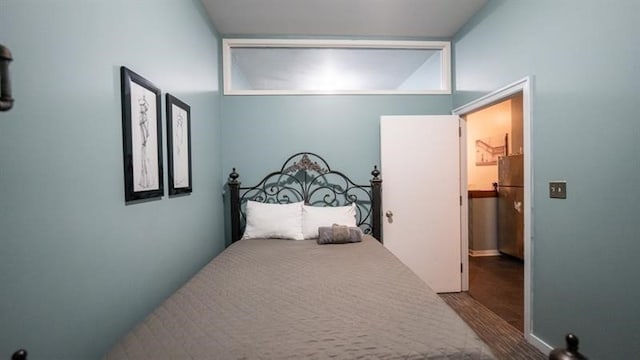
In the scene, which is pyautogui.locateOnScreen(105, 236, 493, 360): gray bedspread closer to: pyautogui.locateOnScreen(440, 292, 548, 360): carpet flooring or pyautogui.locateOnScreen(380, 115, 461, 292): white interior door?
pyautogui.locateOnScreen(440, 292, 548, 360): carpet flooring

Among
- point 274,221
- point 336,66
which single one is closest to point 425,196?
point 274,221

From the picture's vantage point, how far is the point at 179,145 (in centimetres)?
200

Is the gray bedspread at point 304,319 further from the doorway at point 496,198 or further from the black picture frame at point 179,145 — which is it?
the doorway at point 496,198

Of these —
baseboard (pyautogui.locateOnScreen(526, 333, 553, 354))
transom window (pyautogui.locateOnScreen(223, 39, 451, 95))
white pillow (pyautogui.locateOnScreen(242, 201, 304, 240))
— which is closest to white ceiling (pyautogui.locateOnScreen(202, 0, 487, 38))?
transom window (pyautogui.locateOnScreen(223, 39, 451, 95))

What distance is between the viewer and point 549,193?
6.30ft

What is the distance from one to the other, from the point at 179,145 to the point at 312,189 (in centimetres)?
149

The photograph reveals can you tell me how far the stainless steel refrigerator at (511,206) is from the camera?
3.94m

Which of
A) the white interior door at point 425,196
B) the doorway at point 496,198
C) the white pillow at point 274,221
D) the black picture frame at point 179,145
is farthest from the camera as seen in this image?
the doorway at point 496,198

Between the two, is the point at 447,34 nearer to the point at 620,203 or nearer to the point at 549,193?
the point at 549,193

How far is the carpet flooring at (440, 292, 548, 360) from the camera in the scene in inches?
79.1

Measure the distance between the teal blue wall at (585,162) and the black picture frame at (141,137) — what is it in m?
2.44

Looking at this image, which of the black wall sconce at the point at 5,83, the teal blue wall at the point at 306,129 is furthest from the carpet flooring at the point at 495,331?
the black wall sconce at the point at 5,83

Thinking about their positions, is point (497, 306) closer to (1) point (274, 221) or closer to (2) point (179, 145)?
(1) point (274, 221)

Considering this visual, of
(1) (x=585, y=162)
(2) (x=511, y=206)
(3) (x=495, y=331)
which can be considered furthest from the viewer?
(2) (x=511, y=206)
